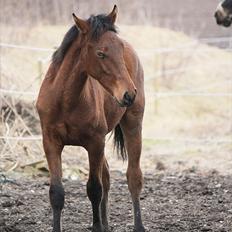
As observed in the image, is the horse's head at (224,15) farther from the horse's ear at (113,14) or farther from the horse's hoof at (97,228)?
the horse's hoof at (97,228)

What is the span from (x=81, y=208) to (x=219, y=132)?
23.7 feet

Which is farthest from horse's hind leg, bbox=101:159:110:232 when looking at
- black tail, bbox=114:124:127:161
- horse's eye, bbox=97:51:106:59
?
horse's eye, bbox=97:51:106:59

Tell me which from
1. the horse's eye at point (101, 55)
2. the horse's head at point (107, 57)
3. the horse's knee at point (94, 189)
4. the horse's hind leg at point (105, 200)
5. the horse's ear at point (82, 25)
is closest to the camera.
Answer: the horse's head at point (107, 57)

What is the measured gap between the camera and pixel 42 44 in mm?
17266

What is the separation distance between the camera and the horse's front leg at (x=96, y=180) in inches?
202

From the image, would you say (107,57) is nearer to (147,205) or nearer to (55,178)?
(55,178)

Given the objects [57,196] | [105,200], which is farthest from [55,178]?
[105,200]

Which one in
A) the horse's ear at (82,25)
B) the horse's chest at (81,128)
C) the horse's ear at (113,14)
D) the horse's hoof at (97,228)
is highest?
the horse's ear at (113,14)

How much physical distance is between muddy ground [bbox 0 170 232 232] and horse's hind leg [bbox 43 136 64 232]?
0.56 meters

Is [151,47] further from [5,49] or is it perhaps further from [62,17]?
[5,49]

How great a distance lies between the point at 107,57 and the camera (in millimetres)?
4598

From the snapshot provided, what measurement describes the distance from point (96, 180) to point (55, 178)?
1.15ft

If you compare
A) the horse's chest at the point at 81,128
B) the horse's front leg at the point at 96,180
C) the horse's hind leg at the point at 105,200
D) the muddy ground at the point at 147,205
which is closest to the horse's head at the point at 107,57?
the horse's chest at the point at 81,128

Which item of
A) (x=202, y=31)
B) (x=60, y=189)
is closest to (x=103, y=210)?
(x=60, y=189)
